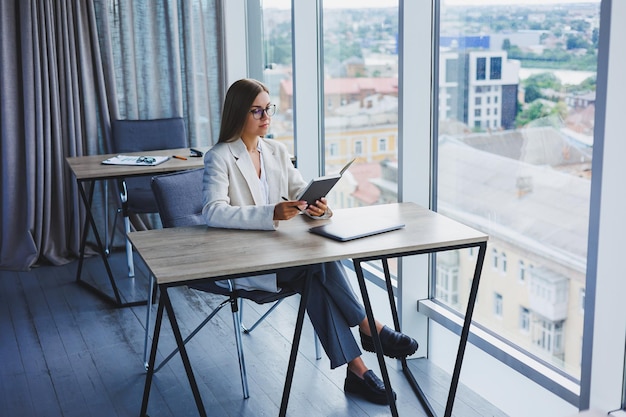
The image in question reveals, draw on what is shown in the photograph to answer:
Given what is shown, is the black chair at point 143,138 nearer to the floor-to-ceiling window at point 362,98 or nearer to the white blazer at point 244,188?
the floor-to-ceiling window at point 362,98

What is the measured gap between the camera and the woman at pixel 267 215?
2926 mm

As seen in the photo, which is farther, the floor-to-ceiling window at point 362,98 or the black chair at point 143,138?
the black chair at point 143,138

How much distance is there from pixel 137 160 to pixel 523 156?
7.28 feet

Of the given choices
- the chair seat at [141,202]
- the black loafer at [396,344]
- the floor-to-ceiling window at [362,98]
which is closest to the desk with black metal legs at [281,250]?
the black loafer at [396,344]

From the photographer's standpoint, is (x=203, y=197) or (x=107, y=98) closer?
(x=203, y=197)

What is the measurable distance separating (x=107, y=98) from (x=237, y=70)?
921mm

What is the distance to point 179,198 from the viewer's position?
317cm

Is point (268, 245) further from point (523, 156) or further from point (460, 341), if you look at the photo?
point (523, 156)

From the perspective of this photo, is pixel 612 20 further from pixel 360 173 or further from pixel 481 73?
pixel 360 173

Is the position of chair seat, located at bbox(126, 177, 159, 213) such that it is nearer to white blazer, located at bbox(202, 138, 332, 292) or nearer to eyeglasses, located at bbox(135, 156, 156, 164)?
eyeglasses, located at bbox(135, 156, 156, 164)

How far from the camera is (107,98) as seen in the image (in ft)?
17.0

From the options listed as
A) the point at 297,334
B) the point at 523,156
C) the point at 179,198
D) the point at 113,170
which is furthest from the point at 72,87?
the point at 523,156

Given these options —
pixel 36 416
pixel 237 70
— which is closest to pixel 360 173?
pixel 237 70

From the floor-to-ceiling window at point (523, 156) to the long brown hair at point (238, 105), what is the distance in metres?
0.82
